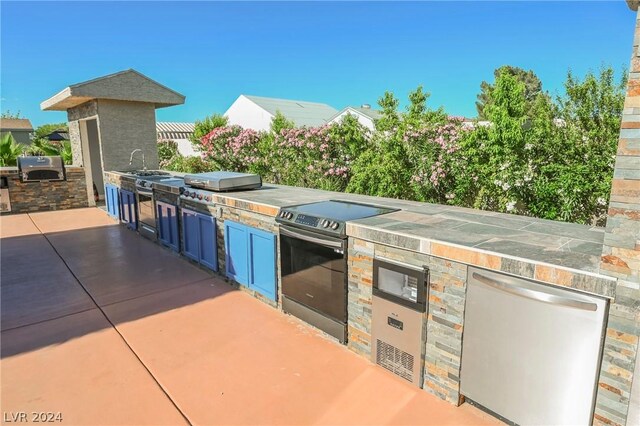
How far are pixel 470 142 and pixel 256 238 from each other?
4.18 m

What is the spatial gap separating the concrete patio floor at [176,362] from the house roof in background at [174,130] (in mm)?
21885

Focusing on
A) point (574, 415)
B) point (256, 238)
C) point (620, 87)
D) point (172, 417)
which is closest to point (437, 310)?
point (574, 415)

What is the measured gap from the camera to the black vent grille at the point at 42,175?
37.8ft

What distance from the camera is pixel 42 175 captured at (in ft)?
38.3

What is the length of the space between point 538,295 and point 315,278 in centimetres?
222

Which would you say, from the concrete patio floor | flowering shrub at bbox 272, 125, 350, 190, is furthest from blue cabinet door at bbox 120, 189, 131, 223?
flowering shrub at bbox 272, 125, 350, 190

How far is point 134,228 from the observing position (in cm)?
910

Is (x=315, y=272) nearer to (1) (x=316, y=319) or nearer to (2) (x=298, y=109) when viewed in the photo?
(1) (x=316, y=319)

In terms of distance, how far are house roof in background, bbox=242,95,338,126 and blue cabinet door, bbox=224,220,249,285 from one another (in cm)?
1813

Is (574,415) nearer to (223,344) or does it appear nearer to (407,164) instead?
(223,344)

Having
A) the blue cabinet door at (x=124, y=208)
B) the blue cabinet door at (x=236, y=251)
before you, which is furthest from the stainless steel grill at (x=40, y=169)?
the blue cabinet door at (x=236, y=251)

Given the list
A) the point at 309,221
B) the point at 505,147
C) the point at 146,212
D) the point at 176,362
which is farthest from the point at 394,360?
the point at 146,212

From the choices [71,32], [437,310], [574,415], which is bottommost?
[574,415]

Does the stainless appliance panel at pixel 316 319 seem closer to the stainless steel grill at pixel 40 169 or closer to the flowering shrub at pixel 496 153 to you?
the flowering shrub at pixel 496 153
